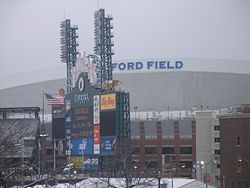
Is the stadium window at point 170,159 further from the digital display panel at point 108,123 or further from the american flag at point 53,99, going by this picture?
the digital display panel at point 108,123

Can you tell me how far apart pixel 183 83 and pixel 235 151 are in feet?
203

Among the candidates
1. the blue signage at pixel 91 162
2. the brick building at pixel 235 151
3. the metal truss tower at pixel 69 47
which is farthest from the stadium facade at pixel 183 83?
the brick building at pixel 235 151

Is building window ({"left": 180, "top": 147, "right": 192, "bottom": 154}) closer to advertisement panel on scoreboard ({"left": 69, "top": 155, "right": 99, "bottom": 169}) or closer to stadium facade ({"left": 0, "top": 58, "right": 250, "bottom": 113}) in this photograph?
stadium facade ({"left": 0, "top": 58, "right": 250, "bottom": 113})

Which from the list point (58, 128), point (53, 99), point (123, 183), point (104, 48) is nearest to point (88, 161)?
point (53, 99)

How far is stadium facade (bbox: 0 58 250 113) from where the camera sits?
4323 inches

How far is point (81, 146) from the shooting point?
73.1 meters

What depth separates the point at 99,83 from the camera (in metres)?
77.1

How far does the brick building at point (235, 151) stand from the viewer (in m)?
48.7

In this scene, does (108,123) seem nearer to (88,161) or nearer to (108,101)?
(108,101)

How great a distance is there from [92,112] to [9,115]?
2157 cm

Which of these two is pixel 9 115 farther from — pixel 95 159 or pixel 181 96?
pixel 181 96

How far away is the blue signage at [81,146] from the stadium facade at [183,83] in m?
35.8

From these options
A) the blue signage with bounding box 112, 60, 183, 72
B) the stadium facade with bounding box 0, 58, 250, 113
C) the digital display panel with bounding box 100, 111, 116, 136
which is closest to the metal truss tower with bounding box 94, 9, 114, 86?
the digital display panel with bounding box 100, 111, 116, 136

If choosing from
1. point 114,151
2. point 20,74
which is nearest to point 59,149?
point 114,151
